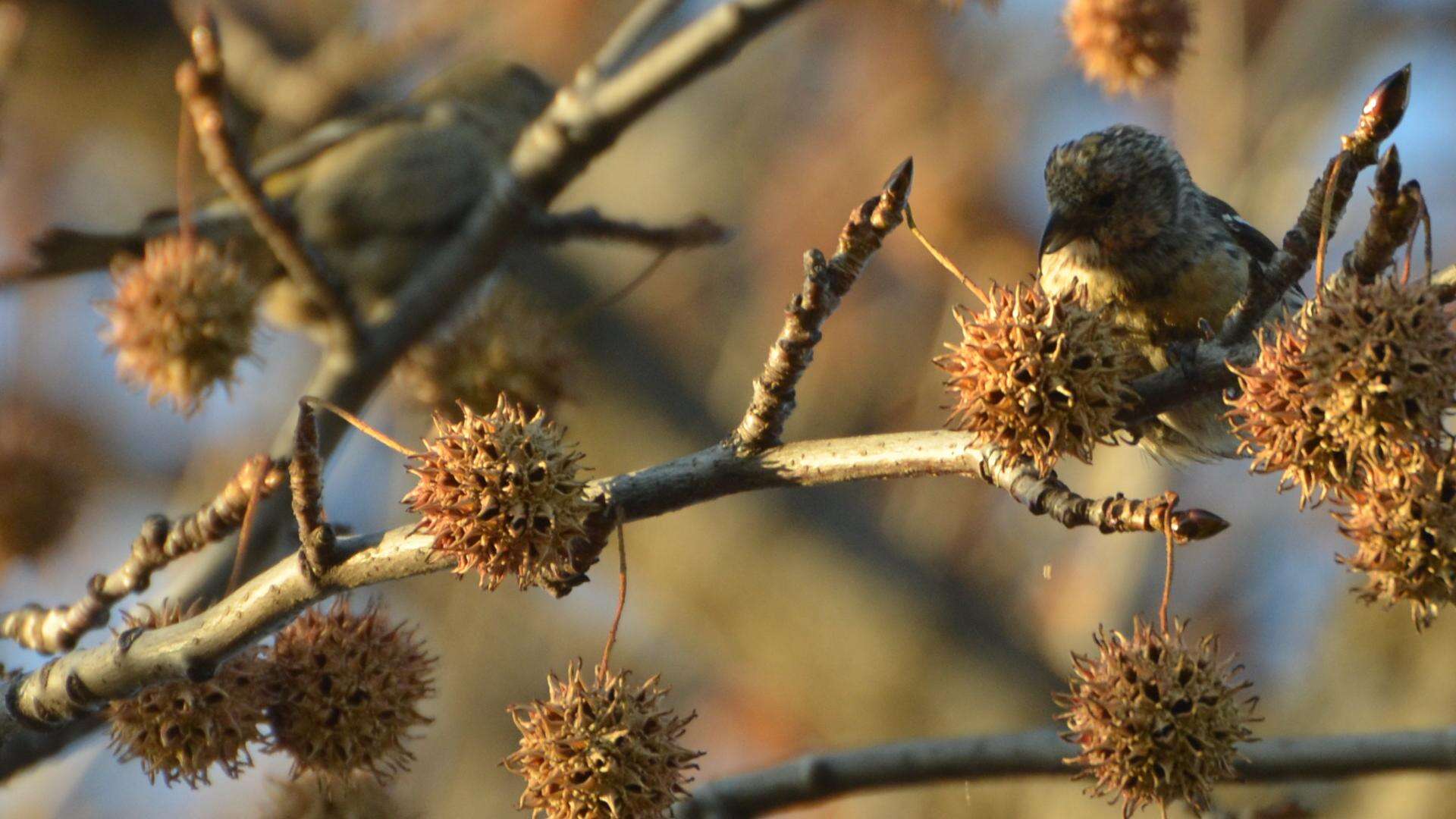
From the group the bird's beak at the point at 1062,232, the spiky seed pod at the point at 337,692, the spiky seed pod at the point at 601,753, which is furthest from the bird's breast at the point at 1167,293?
the spiky seed pod at the point at 337,692

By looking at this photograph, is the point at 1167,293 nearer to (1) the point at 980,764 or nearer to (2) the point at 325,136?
(1) the point at 980,764

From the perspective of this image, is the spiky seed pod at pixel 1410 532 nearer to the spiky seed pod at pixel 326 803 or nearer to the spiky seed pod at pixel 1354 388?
the spiky seed pod at pixel 1354 388

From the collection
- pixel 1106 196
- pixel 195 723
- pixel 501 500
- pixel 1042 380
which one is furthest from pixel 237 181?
pixel 1106 196

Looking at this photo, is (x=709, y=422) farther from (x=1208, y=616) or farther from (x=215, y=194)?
(x=1208, y=616)

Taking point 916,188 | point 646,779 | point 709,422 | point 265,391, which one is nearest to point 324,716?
point 646,779

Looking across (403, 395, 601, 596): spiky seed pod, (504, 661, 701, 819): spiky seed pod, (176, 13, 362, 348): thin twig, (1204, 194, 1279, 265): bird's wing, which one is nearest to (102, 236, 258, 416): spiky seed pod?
(176, 13, 362, 348): thin twig

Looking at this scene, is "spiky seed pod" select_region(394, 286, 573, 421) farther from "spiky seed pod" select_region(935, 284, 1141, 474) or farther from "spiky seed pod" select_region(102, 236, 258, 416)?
"spiky seed pod" select_region(935, 284, 1141, 474)
